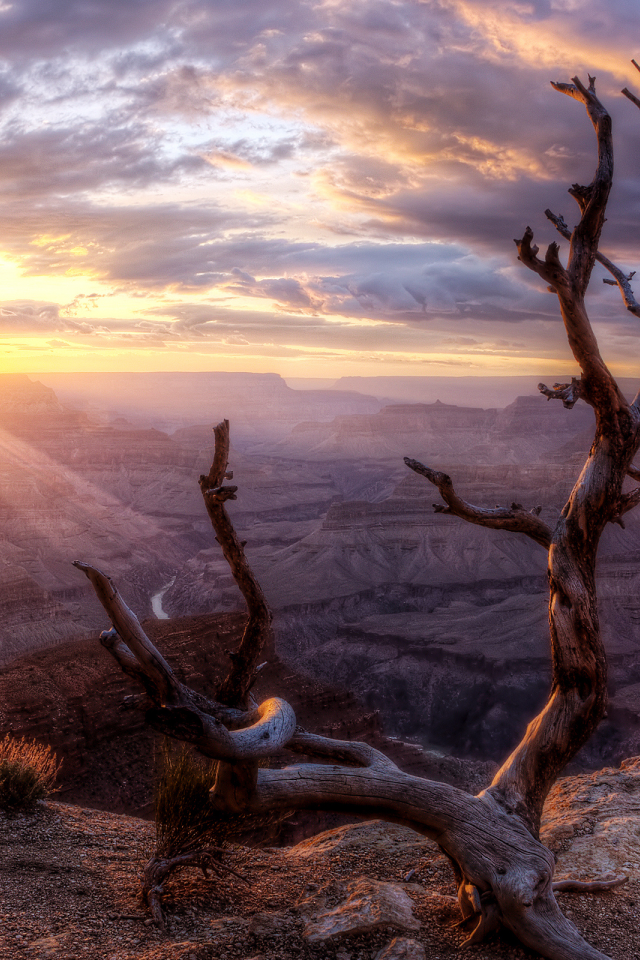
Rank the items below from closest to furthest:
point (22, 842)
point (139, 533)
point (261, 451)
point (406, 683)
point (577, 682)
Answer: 1. point (577, 682)
2. point (22, 842)
3. point (406, 683)
4. point (139, 533)
5. point (261, 451)

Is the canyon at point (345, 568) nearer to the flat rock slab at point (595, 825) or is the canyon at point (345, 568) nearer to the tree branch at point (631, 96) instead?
the flat rock slab at point (595, 825)

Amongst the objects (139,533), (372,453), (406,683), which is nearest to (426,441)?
(372,453)

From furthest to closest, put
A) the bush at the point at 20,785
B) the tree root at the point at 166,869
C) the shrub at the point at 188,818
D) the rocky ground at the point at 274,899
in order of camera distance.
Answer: the bush at the point at 20,785, the shrub at the point at 188,818, the tree root at the point at 166,869, the rocky ground at the point at 274,899

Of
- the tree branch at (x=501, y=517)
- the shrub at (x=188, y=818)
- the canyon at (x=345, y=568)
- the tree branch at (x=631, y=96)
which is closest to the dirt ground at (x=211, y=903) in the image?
the shrub at (x=188, y=818)

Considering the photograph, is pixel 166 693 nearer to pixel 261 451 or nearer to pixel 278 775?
pixel 278 775

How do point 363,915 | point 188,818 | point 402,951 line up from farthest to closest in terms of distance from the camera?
point 188,818, point 363,915, point 402,951

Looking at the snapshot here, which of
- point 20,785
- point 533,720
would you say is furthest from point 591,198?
point 20,785

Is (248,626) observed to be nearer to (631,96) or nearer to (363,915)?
(363,915)
